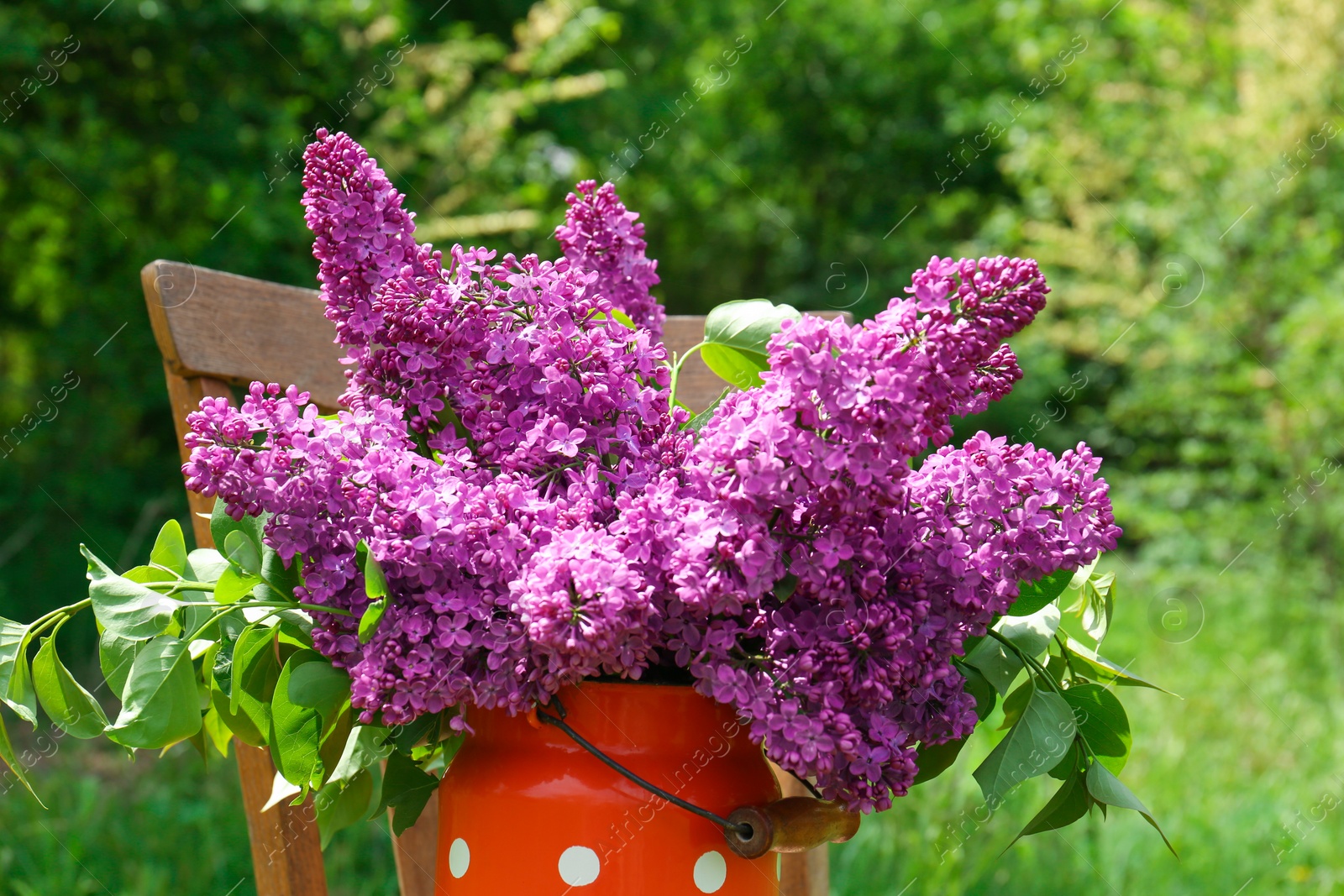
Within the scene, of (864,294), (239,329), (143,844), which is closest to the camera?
(239,329)

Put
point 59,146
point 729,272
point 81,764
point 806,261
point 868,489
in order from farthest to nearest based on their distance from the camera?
point 729,272 → point 806,261 → point 59,146 → point 81,764 → point 868,489

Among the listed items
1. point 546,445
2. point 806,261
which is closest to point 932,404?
point 546,445

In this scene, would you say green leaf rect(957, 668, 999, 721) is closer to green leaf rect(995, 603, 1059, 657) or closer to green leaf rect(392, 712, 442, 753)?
green leaf rect(995, 603, 1059, 657)

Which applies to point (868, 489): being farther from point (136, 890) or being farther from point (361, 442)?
point (136, 890)

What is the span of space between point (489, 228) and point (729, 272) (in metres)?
5.89

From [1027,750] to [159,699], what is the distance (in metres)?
0.52

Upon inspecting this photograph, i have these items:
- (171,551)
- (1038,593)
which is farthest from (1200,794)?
(171,551)

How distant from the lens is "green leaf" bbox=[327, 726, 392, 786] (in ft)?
2.31

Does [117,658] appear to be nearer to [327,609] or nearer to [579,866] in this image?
[327,609]

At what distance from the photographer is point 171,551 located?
0.74 meters

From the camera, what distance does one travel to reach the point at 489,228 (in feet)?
9.36

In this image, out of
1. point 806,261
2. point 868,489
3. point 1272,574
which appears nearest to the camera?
point 868,489

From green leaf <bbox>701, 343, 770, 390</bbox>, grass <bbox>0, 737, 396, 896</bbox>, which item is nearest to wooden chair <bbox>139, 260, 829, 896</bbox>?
green leaf <bbox>701, 343, 770, 390</bbox>

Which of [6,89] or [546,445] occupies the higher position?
[6,89]
